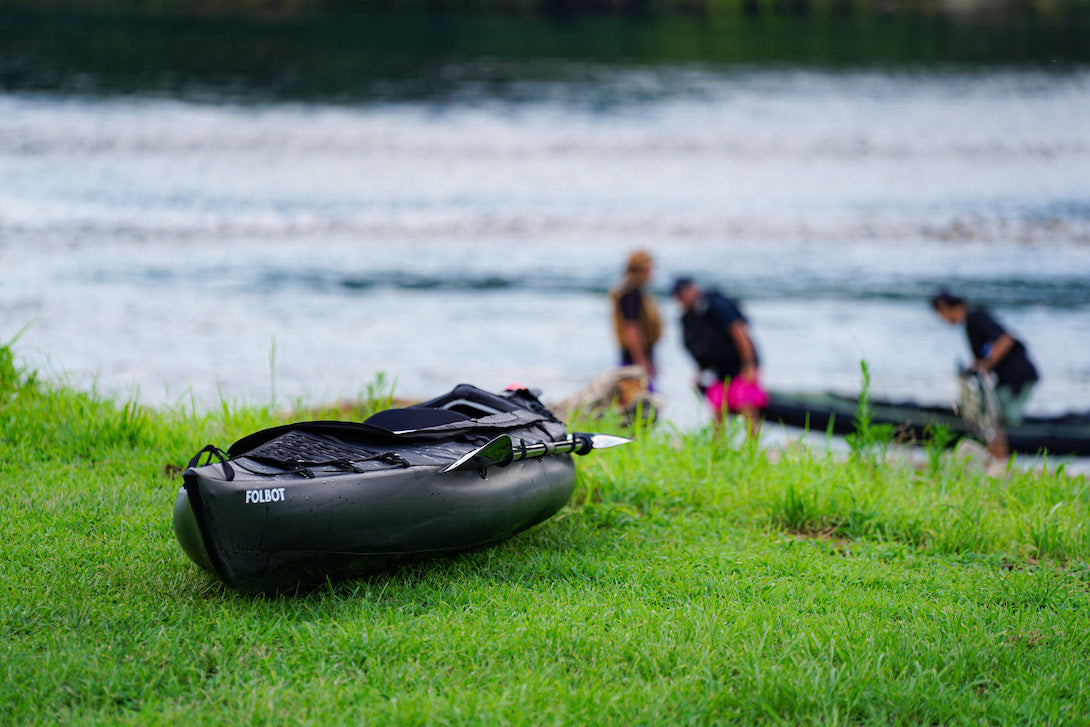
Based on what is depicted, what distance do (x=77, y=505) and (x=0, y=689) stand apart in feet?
5.32

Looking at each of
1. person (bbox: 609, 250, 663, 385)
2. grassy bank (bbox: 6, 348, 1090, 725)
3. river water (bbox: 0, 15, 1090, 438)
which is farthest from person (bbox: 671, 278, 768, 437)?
grassy bank (bbox: 6, 348, 1090, 725)

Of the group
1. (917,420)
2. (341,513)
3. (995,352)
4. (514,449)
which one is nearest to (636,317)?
(917,420)

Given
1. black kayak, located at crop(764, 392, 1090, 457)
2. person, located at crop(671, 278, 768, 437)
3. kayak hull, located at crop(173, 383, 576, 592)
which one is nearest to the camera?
kayak hull, located at crop(173, 383, 576, 592)

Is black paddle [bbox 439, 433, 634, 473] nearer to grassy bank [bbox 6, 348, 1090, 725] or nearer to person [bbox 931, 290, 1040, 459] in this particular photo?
grassy bank [bbox 6, 348, 1090, 725]

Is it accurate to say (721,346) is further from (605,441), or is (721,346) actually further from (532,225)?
(532,225)

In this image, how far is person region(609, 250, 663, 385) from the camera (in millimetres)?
9211

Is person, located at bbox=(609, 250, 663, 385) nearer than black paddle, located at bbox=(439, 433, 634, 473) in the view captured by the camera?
No

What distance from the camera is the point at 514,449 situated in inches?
163

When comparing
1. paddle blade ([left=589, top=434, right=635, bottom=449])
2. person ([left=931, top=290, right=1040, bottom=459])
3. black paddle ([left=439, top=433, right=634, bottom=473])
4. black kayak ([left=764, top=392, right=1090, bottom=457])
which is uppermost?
black paddle ([left=439, top=433, right=634, bottom=473])

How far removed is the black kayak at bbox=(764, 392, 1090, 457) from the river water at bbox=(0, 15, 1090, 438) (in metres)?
1.10

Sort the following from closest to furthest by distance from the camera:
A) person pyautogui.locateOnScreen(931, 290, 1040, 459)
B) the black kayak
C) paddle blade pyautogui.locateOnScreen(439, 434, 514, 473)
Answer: paddle blade pyautogui.locateOnScreen(439, 434, 514, 473)
person pyautogui.locateOnScreen(931, 290, 1040, 459)
the black kayak

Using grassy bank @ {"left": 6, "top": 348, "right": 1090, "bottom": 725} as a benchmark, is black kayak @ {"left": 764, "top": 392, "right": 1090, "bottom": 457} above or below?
below

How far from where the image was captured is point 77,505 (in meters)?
4.39

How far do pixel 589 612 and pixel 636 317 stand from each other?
19.5 feet
